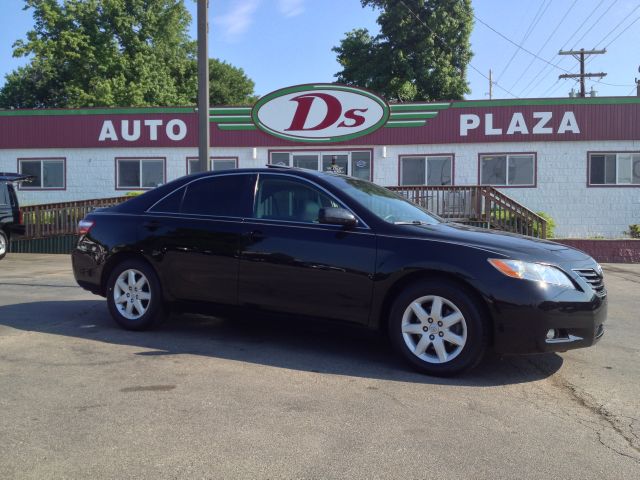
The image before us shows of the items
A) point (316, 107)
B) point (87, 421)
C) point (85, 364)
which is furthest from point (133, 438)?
point (316, 107)

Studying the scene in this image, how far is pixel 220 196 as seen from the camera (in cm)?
582

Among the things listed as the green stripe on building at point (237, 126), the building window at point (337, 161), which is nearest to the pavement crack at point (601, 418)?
the building window at point (337, 161)

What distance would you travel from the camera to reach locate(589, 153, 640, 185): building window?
Answer: 17.6 metres

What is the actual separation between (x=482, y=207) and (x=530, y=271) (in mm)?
10788

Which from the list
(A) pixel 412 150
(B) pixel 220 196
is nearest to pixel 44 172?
(A) pixel 412 150

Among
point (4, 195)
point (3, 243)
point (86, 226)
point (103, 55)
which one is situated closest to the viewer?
point (86, 226)

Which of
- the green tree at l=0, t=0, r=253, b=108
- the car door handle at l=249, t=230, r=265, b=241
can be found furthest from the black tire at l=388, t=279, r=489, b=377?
the green tree at l=0, t=0, r=253, b=108

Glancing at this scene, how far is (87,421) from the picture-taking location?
12.2 feet

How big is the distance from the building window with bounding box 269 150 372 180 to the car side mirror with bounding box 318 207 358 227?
1402 centimetres

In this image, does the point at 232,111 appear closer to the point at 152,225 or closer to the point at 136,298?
the point at 152,225

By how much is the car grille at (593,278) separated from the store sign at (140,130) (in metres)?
16.4

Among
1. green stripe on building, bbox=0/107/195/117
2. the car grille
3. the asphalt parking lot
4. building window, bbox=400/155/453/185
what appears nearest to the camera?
the asphalt parking lot

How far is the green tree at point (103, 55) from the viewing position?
34.2 meters

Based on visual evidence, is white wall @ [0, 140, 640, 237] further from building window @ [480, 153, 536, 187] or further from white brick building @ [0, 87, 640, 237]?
building window @ [480, 153, 536, 187]
